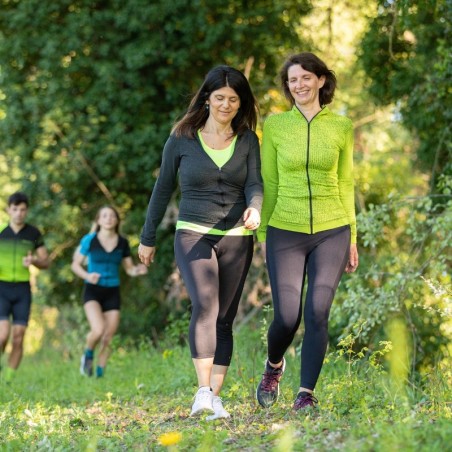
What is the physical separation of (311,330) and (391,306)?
113 inches

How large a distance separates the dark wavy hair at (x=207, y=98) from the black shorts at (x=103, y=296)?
15.1ft

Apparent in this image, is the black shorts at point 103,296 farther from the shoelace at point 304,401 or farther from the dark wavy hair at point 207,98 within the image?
the shoelace at point 304,401

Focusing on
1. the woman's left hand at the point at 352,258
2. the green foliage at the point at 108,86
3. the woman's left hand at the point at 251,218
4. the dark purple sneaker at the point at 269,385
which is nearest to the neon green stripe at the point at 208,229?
the woman's left hand at the point at 251,218

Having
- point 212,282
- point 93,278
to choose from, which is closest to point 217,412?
point 212,282

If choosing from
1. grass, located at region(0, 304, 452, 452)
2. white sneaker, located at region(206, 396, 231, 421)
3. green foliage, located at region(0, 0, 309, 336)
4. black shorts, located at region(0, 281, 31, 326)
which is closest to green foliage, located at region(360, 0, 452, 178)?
green foliage, located at region(0, 0, 309, 336)

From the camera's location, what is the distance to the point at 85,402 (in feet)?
24.7

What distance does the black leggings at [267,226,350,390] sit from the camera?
536 centimetres

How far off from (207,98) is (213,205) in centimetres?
73

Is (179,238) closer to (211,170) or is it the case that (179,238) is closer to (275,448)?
(211,170)

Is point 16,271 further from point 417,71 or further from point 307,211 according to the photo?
point 307,211

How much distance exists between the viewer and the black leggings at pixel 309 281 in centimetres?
536

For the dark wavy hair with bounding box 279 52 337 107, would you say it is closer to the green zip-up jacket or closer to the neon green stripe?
the green zip-up jacket

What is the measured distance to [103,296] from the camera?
1005 centimetres

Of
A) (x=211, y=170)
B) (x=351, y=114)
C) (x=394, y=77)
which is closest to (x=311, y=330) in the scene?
(x=211, y=170)
